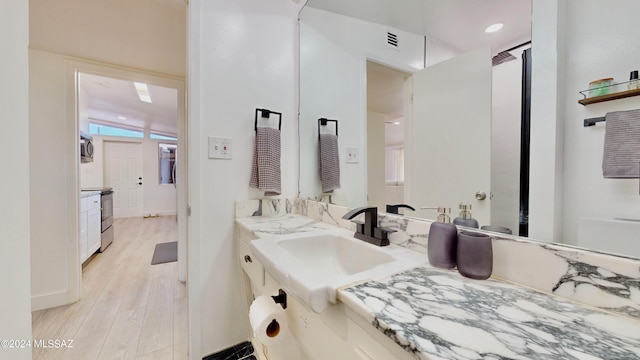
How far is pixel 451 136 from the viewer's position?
876 mm

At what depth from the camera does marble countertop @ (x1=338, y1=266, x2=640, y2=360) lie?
1.15ft

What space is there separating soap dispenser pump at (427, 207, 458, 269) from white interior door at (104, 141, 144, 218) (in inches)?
274

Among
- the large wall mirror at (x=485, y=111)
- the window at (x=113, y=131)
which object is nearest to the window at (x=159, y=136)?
the window at (x=113, y=131)

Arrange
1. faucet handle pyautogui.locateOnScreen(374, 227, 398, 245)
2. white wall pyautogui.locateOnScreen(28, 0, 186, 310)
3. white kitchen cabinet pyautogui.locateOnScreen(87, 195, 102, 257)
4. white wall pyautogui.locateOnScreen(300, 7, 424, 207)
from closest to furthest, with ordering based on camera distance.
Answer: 1. faucet handle pyautogui.locateOnScreen(374, 227, 398, 245)
2. white wall pyautogui.locateOnScreen(300, 7, 424, 207)
3. white wall pyautogui.locateOnScreen(28, 0, 186, 310)
4. white kitchen cabinet pyautogui.locateOnScreen(87, 195, 102, 257)

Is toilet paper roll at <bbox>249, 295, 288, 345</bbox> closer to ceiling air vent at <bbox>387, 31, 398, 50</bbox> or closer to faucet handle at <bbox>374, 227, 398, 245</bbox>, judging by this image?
faucet handle at <bbox>374, 227, 398, 245</bbox>

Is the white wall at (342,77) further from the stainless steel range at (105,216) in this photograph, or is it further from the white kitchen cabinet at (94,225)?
the stainless steel range at (105,216)

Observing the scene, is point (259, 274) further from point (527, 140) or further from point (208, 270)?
point (527, 140)

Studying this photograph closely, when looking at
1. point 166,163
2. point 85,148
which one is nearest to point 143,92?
point 85,148

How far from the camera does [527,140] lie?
0.65 meters

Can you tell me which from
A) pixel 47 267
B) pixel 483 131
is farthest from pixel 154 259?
pixel 483 131

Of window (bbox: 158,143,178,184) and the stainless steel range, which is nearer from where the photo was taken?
the stainless steel range

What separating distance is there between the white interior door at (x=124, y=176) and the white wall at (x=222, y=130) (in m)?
5.82

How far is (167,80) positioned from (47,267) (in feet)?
6.40

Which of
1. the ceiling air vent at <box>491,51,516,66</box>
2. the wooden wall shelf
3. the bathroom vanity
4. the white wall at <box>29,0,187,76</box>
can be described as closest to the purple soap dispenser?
the bathroom vanity
